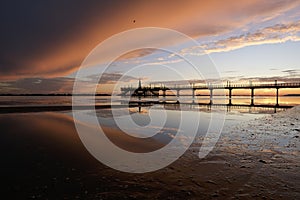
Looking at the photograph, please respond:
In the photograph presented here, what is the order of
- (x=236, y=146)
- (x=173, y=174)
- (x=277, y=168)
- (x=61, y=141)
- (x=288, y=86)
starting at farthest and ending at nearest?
(x=288, y=86)
(x=61, y=141)
(x=236, y=146)
(x=277, y=168)
(x=173, y=174)

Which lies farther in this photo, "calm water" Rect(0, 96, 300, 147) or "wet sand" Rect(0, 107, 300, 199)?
"calm water" Rect(0, 96, 300, 147)

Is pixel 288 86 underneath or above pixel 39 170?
above

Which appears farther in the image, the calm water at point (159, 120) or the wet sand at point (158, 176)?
the calm water at point (159, 120)

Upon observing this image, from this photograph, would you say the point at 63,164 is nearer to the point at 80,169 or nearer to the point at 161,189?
the point at 80,169

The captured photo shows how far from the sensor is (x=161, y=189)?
5.01m

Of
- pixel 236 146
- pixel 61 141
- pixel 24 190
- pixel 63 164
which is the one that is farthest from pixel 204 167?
pixel 61 141

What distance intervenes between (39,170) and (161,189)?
375 cm

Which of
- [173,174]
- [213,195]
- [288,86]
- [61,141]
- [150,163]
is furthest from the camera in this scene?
[288,86]

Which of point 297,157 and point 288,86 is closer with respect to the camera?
point 297,157

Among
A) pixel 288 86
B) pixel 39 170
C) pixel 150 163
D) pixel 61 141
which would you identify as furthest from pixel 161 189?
pixel 288 86

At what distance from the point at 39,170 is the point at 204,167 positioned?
5106 millimetres

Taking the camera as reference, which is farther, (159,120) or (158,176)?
(159,120)

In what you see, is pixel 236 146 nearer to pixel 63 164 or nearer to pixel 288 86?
pixel 63 164

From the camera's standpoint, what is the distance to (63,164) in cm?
668
